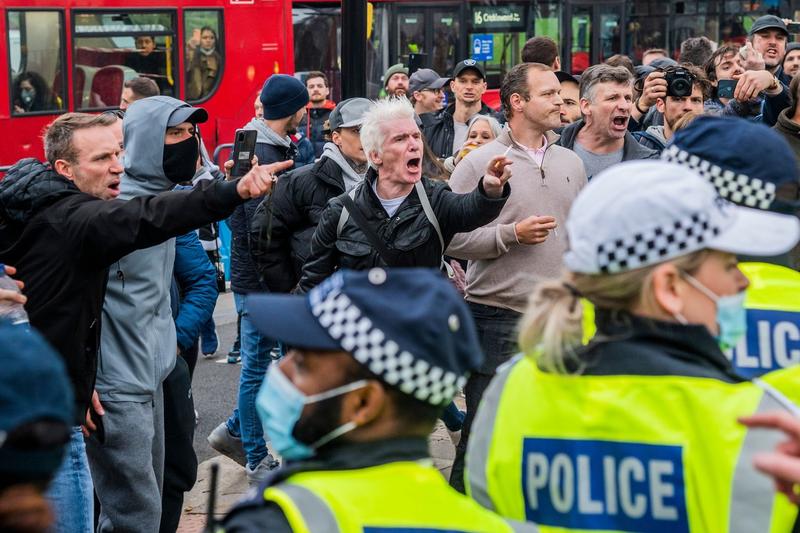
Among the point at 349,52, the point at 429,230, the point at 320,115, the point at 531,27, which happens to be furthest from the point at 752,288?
the point at 531,27

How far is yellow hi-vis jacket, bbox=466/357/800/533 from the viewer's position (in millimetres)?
2145

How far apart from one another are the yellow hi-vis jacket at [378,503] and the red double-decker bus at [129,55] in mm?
11788

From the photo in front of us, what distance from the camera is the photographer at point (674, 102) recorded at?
7098 mm

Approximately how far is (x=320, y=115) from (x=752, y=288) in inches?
393

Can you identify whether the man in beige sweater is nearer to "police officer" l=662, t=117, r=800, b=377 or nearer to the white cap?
"police officer" l=662, t=117, r=800, b=377

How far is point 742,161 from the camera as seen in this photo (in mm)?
2645

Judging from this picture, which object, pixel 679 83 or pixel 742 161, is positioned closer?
pixel 742 161

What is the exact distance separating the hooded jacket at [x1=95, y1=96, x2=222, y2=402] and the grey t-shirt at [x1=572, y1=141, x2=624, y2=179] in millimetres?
2326

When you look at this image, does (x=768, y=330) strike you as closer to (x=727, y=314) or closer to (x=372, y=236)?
(x=727, y=314)

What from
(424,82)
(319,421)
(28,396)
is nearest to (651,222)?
(319,421)

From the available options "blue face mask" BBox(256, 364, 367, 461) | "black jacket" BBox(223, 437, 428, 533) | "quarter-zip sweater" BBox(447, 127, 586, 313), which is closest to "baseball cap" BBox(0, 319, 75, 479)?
"black jacket" BBox(223, 437, 428, 533)

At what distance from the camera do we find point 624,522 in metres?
2.27

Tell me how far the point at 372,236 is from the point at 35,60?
965 centimetres

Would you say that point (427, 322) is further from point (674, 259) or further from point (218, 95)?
point (218, 95)
